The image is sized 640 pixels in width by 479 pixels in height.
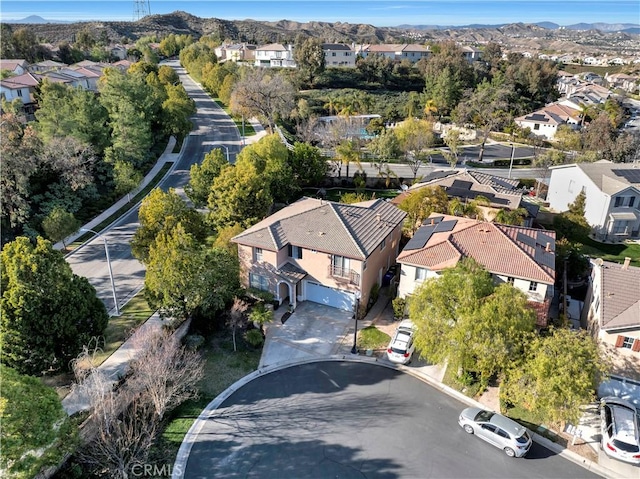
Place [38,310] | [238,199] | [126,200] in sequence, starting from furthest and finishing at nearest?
→ [126,200]
[238,199]
[38,310]

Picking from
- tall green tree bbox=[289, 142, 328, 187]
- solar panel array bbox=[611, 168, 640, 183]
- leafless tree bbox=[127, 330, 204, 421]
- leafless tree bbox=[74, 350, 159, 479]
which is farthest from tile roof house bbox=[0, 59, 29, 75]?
solar panel array bbox=[611, 168, 640, 183]

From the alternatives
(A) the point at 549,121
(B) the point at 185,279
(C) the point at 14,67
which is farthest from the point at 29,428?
(A) the point at 549,121

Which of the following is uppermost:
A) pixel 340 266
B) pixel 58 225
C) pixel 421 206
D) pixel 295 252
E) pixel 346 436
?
pixel 421 206

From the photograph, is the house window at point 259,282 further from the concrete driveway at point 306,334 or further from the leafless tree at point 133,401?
the leafless tree at point 133,401

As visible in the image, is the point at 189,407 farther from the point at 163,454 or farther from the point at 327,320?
the point at 327,320

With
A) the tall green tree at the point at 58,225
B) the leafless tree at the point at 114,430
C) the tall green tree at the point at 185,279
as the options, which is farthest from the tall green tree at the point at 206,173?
the leafless tree at the point at 114,430

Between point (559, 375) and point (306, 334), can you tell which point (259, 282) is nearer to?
point (306, 334)
